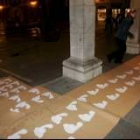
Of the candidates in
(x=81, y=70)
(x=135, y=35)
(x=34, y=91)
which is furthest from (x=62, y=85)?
(x=135, y=35)

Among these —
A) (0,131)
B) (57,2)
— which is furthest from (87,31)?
(57,2)

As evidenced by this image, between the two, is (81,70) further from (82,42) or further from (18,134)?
(18,134)

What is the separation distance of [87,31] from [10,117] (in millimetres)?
3063

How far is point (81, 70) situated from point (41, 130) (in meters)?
2.48

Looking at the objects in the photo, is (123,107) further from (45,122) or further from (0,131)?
(0,131)

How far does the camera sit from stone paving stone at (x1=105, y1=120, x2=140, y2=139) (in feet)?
12.1

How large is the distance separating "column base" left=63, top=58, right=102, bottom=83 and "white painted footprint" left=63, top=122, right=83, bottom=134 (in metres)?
2.12

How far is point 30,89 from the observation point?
5578 millimetres

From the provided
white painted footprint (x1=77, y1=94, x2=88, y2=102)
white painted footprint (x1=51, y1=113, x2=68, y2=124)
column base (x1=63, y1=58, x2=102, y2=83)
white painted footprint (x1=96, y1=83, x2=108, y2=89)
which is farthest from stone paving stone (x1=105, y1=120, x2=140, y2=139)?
column base (x1=63, y1=58, x2=102, y2=83)

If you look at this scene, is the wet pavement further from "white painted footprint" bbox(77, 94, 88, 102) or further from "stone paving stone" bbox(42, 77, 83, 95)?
"white painted footprint" bbox(77, 94, 88, 102)

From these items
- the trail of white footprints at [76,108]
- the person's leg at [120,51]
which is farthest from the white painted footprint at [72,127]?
the person's leg at [120,51]

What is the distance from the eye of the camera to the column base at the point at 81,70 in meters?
5.90

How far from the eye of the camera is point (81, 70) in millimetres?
5883

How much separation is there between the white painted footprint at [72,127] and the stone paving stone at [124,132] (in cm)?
Result: 56
